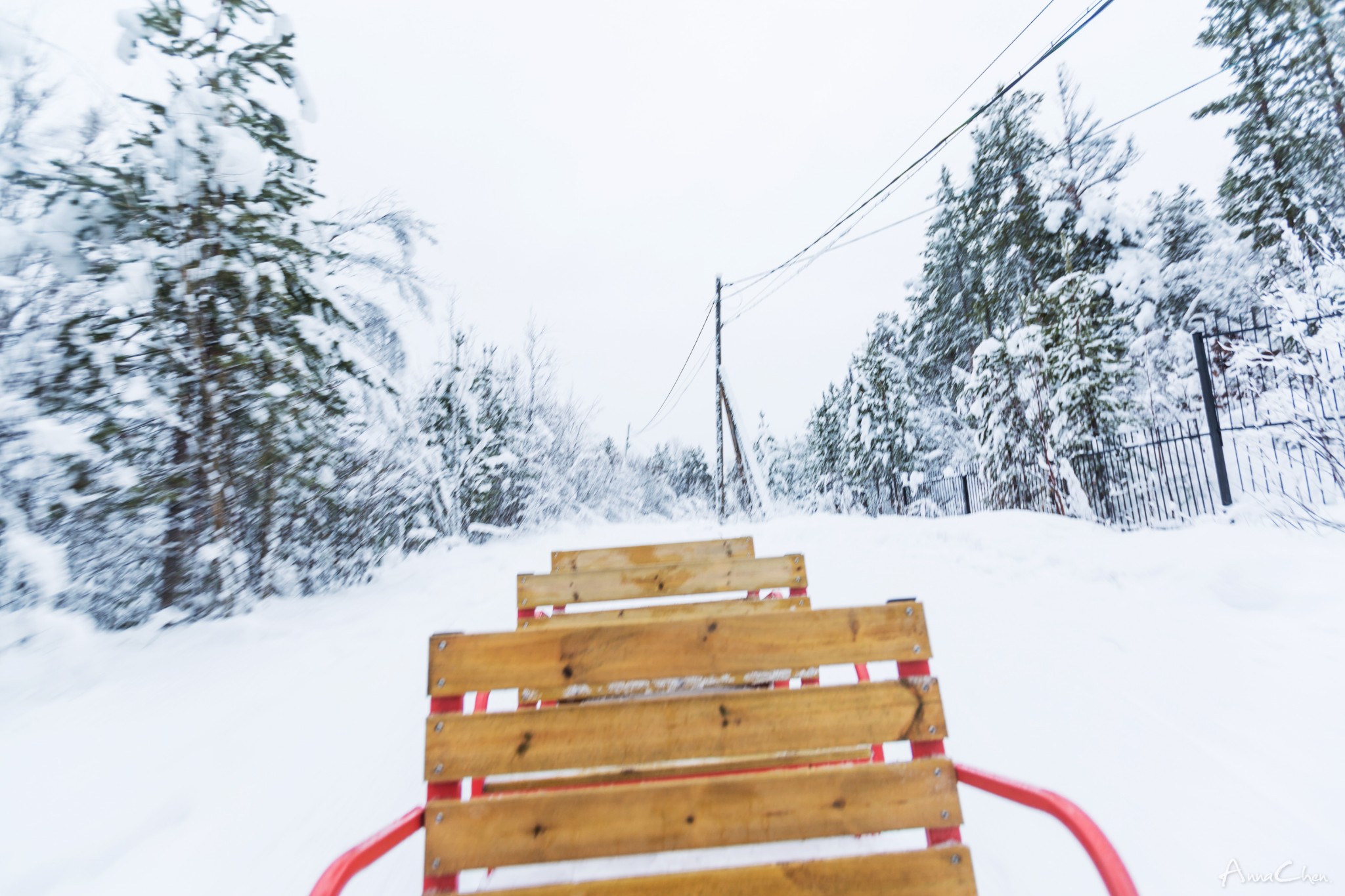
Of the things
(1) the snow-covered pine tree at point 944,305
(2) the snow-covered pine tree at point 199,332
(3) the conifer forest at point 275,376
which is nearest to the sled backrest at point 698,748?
(3) the conifer forest at point 275,376

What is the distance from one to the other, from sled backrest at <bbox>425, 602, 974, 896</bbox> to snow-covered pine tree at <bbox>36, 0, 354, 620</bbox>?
159 inches

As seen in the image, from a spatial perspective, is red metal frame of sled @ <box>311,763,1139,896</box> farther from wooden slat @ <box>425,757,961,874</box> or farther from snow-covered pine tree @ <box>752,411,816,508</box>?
snow-covered pine tree @ <box>752,411,816,508</box>

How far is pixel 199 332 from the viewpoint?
4.35m

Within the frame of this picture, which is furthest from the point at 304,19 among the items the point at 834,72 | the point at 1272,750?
the point at 834,72

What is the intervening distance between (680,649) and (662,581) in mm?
1780

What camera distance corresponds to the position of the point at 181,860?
2084mm

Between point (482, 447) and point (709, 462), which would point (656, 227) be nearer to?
point (709, 462)

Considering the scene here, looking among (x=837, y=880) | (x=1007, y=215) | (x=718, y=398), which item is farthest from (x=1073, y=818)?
(x=1007, y=215)

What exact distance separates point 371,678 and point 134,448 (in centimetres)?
244

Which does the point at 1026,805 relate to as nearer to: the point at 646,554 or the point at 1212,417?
the point at 646,554

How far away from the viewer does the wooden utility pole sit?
18.0m

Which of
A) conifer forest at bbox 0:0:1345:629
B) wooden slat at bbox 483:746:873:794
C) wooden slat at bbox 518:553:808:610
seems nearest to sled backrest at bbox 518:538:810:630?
wooden slat at bbox 518:553:808:610

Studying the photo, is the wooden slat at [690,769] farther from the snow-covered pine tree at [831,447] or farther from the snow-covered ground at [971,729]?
the snow-covered pine tree at [831,447]

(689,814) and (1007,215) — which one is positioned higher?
(1007,215)
